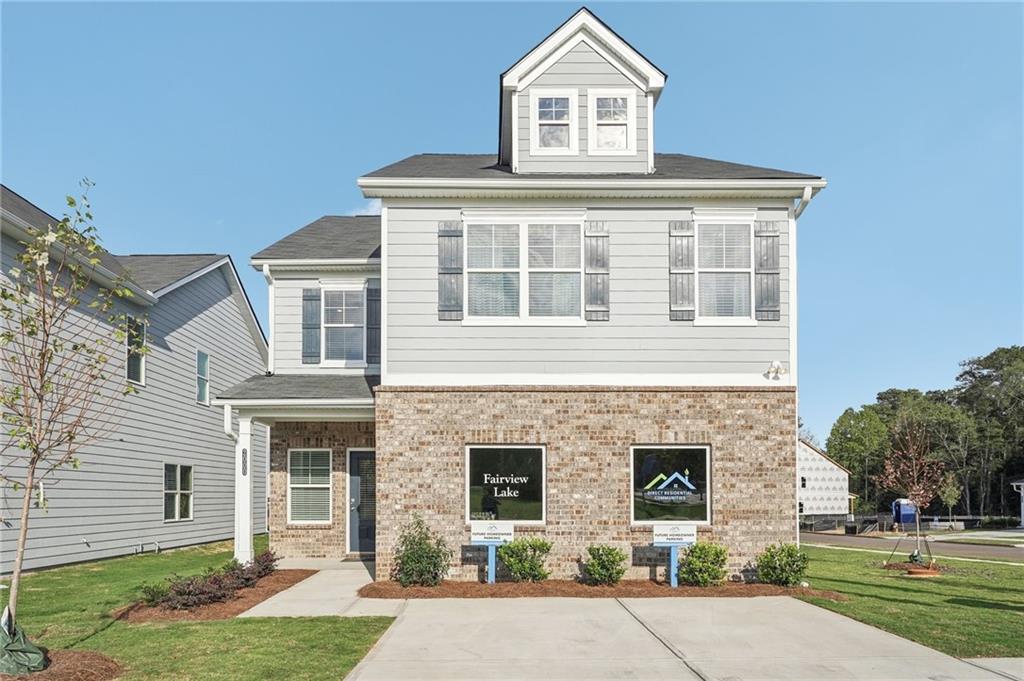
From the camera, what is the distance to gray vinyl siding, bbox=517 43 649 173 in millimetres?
13484

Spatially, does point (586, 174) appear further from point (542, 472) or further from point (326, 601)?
point (326, 601)

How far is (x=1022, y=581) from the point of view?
14.2 meters

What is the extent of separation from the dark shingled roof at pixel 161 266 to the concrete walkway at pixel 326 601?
926 centimetres

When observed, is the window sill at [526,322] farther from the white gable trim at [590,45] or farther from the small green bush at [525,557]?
the white gable trim at [590,45]

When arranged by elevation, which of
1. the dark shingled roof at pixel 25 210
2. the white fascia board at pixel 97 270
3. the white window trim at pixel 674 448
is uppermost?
the dark shingled roof at pixel 25 210

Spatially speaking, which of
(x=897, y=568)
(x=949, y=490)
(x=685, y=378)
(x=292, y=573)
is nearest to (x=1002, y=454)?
(x=949, y=490)

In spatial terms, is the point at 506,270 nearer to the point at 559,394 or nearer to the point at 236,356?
the point at 559,394

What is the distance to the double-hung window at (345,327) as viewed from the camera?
15984 millimetres

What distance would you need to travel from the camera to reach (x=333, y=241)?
56.7 feet

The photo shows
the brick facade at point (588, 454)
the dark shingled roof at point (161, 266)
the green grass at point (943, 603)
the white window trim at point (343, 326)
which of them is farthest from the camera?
the dark shingled roof at point (161, 266)

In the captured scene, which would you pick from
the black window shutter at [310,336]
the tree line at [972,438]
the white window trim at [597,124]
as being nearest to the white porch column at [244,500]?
the black window shutter at [310,336]

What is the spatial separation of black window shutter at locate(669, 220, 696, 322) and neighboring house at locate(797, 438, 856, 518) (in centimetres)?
3808

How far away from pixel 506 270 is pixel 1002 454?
5213 cm

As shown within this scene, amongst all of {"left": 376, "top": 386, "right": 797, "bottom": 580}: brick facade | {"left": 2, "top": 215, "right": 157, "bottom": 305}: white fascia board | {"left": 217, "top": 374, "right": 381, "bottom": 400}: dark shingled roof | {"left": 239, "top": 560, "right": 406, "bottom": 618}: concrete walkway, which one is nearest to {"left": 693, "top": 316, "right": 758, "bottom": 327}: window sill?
{"left": 376, "top": 386, "right": 797, "bottom": 580}: brick facade
